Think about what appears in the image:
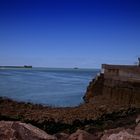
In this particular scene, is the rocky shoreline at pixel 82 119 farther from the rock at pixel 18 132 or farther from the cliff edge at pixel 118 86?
the rock at pixel 18 132

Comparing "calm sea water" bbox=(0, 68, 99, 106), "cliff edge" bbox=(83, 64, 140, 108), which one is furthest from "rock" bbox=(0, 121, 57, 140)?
"calm sea water" bbox=(0, 68, 99, 106)

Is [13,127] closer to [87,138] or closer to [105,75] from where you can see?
[87,138]

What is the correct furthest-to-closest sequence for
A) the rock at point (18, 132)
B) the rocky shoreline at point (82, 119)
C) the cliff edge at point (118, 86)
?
the cliff edge at point (118, 86)
the rocky shoreline at point (82, 119)
the rock at point (18, 132)

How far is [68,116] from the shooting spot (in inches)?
599

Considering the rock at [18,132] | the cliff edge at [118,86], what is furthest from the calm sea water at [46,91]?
the rock at [18,132]

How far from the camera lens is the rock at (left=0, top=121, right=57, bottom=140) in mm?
5821

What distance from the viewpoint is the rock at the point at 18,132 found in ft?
19.1

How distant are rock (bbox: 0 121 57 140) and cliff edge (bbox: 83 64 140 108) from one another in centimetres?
1181

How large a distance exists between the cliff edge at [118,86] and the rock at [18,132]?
1181 cm

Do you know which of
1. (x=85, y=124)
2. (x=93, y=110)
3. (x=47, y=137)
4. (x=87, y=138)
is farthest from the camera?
(x=93, y=110)

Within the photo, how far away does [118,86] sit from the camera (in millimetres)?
20281

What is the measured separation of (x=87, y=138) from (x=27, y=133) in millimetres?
1614

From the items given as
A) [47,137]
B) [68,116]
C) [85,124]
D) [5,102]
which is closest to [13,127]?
[47,137]

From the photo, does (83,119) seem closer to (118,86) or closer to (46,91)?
(118,86)
